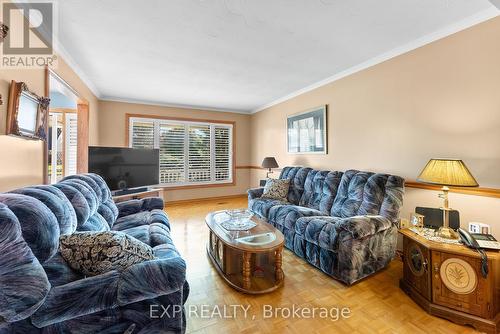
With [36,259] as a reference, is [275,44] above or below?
above

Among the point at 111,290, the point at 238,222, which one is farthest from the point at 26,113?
the point at 238,222

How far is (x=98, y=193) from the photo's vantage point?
2.23 metres

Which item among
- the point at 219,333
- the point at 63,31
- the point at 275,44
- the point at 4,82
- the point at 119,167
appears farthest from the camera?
the point at 119,167

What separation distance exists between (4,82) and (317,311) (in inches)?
114

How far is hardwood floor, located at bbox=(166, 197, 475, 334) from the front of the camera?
5.02 ft

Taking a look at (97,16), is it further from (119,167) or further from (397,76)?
(397,76)

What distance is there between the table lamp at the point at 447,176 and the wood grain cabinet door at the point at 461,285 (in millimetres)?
245

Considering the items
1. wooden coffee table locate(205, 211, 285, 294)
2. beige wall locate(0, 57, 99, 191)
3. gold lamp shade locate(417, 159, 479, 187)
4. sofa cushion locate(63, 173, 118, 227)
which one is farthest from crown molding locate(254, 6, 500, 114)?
beige wall locate(0, 57, 99, 191)

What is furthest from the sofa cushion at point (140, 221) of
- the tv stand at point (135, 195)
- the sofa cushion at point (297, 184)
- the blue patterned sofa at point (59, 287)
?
the sofa cushion at point (297, 184)

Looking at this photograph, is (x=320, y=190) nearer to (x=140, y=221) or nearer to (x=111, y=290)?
(x=140, y=221)

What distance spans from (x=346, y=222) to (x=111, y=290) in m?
1.80

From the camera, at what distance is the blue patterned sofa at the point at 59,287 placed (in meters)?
0.85

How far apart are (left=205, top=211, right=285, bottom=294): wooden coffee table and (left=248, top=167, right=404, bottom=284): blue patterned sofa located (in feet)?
1.31

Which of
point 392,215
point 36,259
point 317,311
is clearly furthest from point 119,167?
point 392,215
